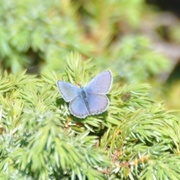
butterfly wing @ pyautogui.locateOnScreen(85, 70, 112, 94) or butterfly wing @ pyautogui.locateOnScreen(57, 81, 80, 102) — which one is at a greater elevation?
butterfly wing @ pyautogui.locateOnScreen(85, 70, 112, 94)

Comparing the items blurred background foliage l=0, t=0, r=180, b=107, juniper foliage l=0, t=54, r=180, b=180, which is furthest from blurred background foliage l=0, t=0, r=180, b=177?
juniper foliage l=0, t=54, r=180, b=180

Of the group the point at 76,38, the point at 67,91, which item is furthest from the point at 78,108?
the point at 76,38

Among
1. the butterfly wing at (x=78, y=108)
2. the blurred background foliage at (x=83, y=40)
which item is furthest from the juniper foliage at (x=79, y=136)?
the blurred background foliage at (x=83, y=40)

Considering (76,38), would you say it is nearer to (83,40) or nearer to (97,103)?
(83,40)

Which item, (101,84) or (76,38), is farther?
(76,38)

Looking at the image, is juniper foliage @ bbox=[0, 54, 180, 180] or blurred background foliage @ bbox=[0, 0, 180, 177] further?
blurred background foliage @ bbox=[0, 0, 180, 177]

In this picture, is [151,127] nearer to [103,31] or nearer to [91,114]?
[91,114]

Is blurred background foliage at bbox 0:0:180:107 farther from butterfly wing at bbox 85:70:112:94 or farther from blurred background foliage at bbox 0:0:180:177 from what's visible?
butterfly wing at bbox 85:70:112:94
